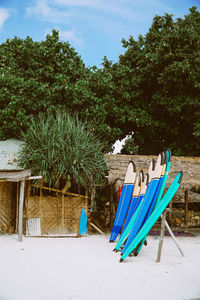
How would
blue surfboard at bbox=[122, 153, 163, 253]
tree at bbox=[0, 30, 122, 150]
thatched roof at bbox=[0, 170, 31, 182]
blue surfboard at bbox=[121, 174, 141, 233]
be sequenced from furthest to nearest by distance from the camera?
tree at bbox=[0, 30, 122, 150], thatched roof at bbox=[0, 170, 31, 182], blue surfboard at bbox=[121, 174, 141, 233], blue surfboard at bbox=[122, 153, 163, 253]

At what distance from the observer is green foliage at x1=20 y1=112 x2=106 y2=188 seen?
38.4 ft

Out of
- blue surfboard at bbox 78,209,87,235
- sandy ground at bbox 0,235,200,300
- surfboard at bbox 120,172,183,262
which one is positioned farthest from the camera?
blue surfboard at bbox 78,209,87,235

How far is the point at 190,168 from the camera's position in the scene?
43.8ft

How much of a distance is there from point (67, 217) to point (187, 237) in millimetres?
4150

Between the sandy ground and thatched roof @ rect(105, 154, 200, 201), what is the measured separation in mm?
2715

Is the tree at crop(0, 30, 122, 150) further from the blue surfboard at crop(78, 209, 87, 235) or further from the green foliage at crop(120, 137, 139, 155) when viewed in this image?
the blue surfboard at crop(78, 209, 87, 235)

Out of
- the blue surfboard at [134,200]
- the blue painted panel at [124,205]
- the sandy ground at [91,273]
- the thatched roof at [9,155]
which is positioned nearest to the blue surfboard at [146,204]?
the sandy ground at [91,273]

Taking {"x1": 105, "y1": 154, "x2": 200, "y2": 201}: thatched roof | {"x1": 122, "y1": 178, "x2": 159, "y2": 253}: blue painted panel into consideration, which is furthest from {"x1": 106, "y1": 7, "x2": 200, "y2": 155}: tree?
{"x1": 122, "y1": 178, "x2": 159, "y2": 253}: blue painted panel

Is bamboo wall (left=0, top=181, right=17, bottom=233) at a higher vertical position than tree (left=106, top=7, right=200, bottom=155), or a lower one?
lower

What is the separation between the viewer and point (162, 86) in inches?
637

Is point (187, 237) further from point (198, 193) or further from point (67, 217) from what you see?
point (198, 193)

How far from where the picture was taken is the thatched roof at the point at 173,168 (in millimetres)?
11922

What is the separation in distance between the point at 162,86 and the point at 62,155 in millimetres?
6682

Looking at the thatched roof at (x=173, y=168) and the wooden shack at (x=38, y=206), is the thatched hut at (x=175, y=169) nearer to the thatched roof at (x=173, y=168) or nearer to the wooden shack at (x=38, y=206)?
the thatched roof at (x=173, y=168)
